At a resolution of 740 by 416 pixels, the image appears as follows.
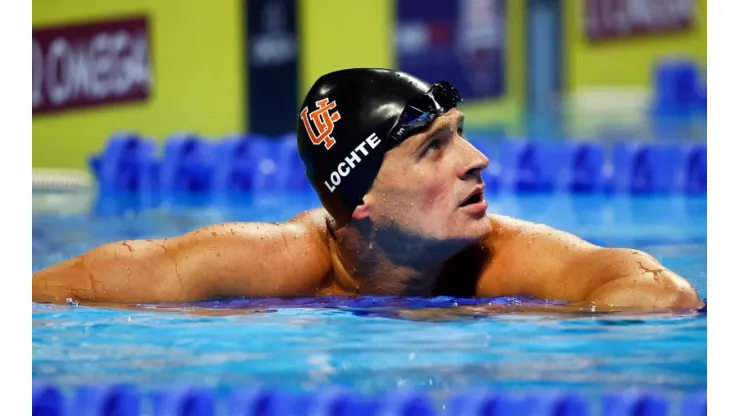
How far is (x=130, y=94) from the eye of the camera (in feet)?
29.7

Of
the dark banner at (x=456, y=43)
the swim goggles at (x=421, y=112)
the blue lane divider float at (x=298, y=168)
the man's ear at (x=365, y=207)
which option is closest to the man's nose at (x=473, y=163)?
the swim goggles at (x=421, y=112)

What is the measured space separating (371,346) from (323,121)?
2.21 ft

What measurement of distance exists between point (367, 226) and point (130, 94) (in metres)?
6.07

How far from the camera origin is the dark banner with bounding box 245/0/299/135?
390 inches

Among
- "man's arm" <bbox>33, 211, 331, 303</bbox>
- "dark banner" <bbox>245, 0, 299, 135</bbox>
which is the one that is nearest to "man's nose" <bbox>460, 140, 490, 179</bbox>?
→ "man's arm" <bbox>33, 211, 331, 303</bbox>

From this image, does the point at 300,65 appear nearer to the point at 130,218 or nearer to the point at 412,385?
the point at 130,218

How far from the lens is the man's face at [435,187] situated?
317 centimetres

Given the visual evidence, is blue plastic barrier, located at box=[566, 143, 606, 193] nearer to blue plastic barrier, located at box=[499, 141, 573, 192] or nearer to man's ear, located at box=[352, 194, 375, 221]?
blue plastic barrier, located at box=[499, 141, 573, 192]

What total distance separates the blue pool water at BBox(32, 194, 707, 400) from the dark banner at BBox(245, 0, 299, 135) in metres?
6.56

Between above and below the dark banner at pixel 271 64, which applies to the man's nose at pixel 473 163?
below

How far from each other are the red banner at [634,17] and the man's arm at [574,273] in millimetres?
14003

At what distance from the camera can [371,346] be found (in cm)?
296

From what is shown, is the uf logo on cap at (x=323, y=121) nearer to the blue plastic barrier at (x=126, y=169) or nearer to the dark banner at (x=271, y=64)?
the blue plastic barrier at (x=126, y=169)

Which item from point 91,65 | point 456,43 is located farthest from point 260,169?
point 456,43
